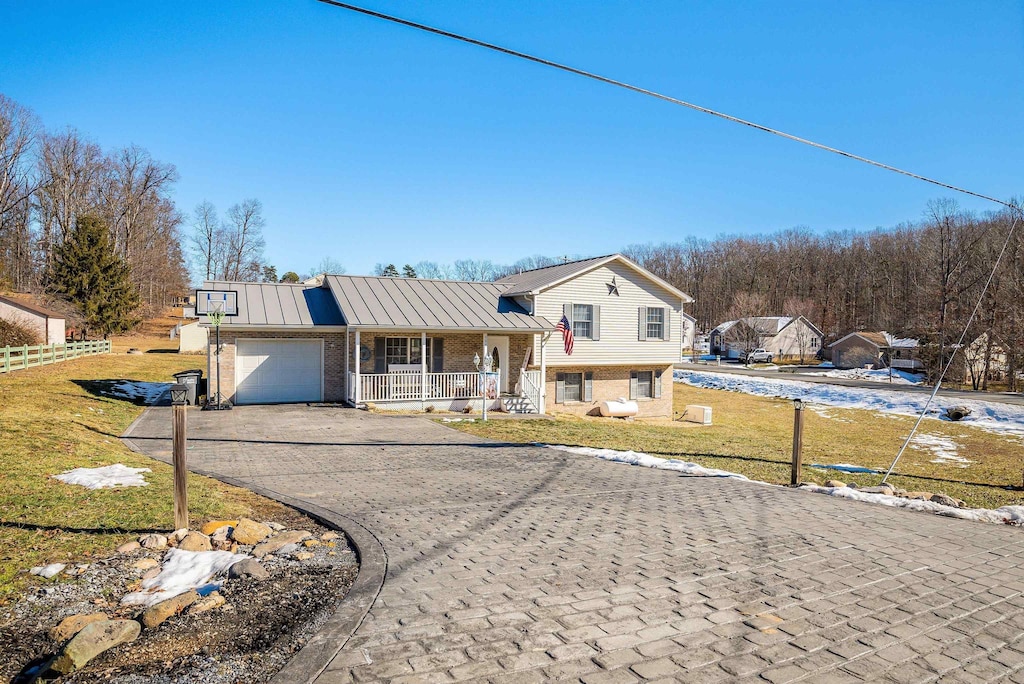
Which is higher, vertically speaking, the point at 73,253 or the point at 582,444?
the point at 73,253

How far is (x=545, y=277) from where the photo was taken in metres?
23.7

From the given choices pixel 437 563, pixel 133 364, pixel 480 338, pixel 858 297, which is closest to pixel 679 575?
pixel 437 563

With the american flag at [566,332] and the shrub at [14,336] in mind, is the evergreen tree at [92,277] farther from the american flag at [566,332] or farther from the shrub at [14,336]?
the american flag at [566,332]

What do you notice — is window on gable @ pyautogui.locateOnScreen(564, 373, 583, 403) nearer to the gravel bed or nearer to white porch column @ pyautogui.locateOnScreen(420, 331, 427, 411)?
white porch column @ pyautogui.locateOnScreen(420, 331, 427, 411)

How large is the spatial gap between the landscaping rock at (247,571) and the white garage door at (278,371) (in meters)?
14.8

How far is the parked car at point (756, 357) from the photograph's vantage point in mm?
56625

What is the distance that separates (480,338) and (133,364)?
17.5m

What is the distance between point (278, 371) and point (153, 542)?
14.1 metres

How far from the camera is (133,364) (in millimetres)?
27453

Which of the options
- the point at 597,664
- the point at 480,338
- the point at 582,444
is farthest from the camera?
the point at 480,338

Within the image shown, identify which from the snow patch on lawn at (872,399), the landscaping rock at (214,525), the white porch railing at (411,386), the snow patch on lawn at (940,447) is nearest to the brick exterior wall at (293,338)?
the white porch railing at (411,386)

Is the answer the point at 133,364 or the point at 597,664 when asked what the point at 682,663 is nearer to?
the point at 597,664

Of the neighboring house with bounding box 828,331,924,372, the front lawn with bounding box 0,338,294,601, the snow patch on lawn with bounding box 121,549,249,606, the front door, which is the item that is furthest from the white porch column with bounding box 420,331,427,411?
the neighboring house with bounding box 828,331,924,372

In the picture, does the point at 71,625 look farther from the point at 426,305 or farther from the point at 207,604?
the point at 426,305
